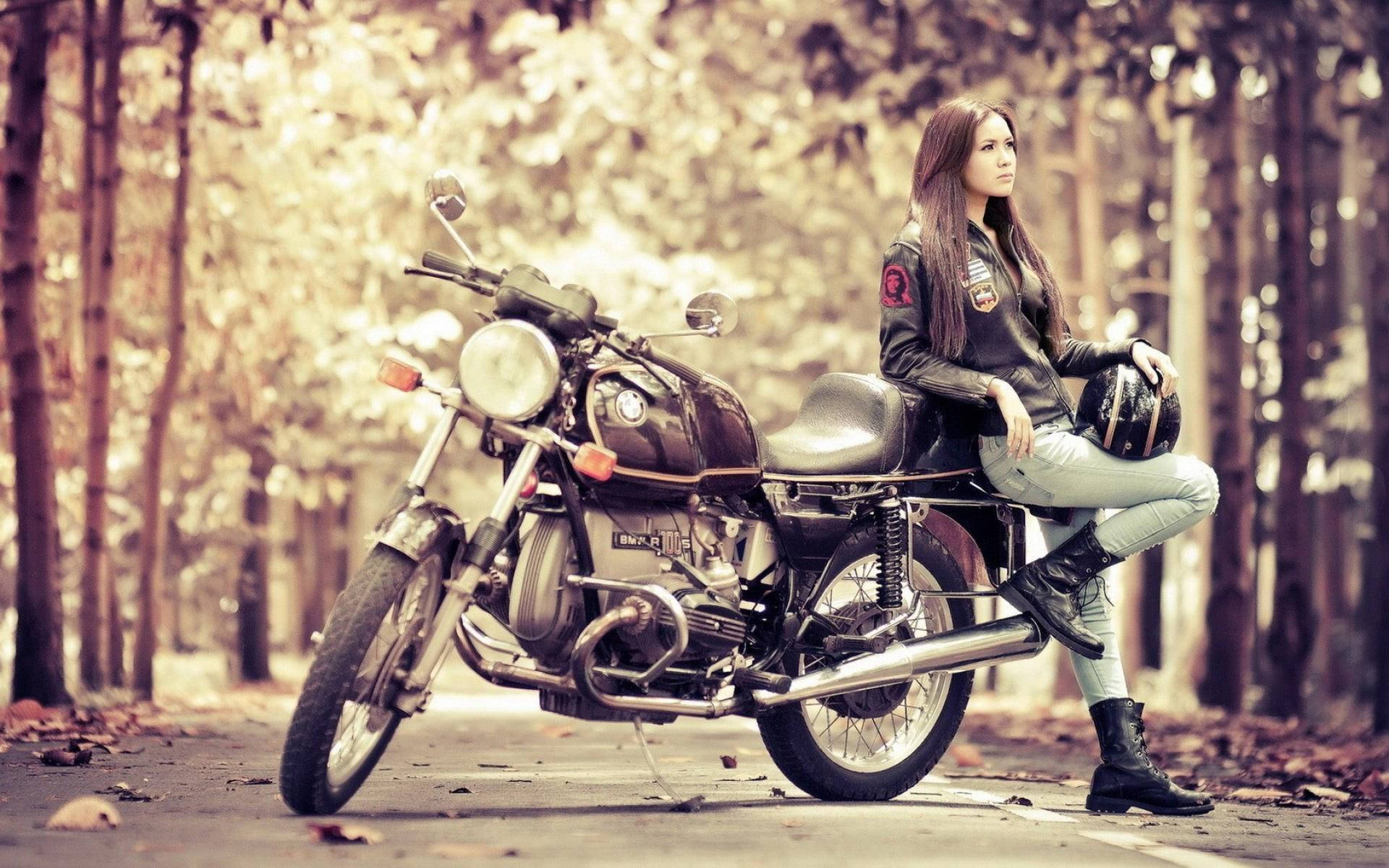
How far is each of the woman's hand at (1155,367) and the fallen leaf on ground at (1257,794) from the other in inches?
69.2

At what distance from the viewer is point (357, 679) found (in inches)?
226

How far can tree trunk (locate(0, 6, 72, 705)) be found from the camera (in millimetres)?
11539

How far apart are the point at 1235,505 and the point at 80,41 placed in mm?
8094

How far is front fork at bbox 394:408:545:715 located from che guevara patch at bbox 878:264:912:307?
62.0 inches

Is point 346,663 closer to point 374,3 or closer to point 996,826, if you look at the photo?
point 996,826

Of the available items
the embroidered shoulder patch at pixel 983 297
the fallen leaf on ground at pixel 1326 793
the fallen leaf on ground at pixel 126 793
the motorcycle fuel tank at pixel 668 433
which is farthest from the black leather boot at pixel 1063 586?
the fallen leaf on ground at pixel 126 793

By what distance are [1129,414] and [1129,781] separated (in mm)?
1199

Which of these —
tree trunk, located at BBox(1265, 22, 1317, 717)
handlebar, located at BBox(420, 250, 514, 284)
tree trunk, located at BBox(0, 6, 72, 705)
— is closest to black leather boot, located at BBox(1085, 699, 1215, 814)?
handlebar, located at BBox(420, 250, 514, 284)

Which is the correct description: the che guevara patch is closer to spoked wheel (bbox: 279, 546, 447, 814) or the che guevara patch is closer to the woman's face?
the woman's face

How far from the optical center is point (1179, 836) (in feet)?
20.9

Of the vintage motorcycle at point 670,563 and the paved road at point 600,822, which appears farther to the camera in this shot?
the vintage motorcycle at point 670,563

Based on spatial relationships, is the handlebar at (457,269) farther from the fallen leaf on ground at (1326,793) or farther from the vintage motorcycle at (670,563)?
the fallen leaf on ground at (1326,793)

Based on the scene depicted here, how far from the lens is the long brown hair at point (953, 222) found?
23.0 ft

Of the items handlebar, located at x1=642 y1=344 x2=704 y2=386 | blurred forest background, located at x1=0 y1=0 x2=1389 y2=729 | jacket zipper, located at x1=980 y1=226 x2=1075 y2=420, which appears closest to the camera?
handlebar, located at x1=642 y1=344 x2=704 y2=386
